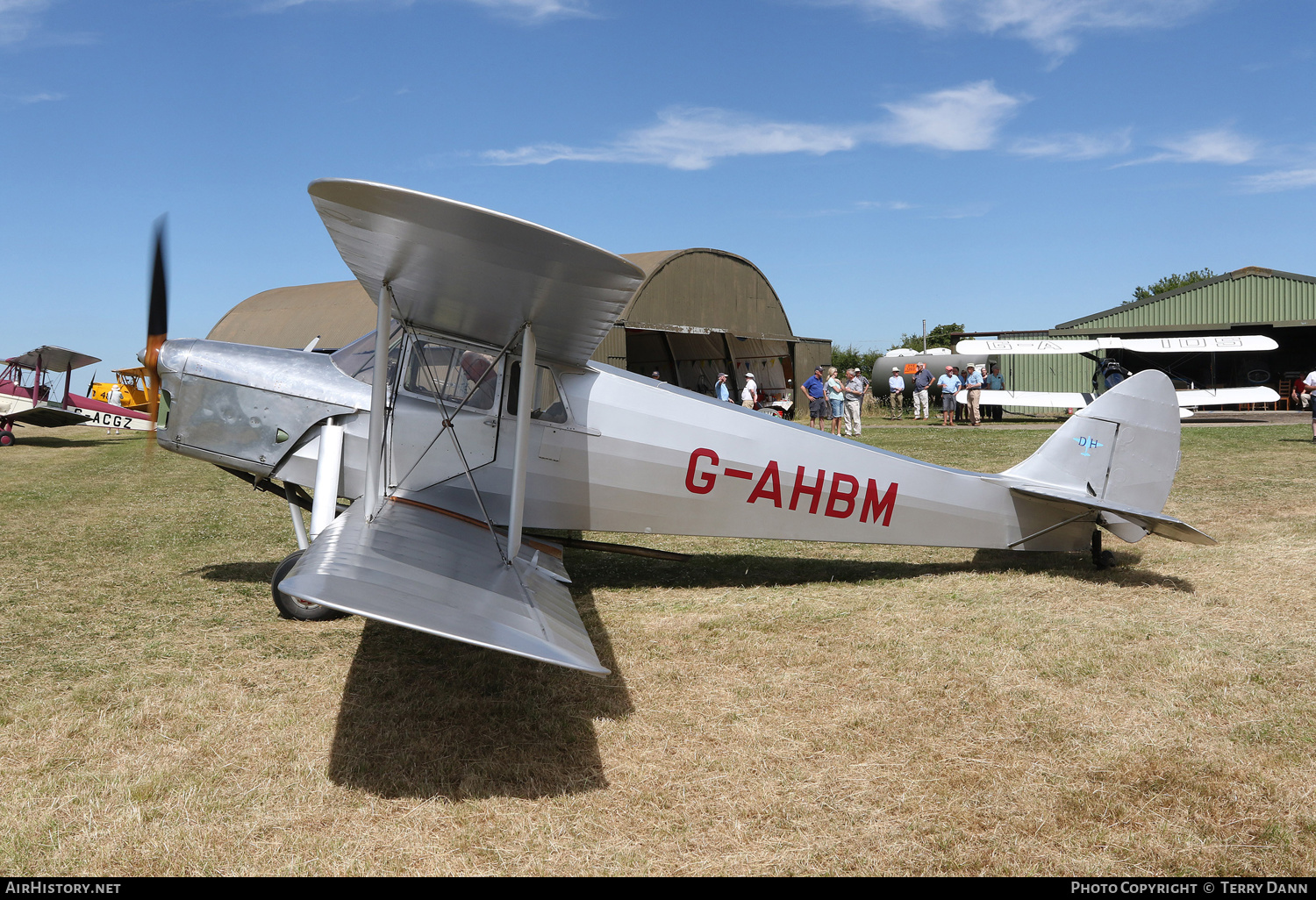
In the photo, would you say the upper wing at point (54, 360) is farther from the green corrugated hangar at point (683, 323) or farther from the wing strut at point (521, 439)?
the wing strut at point (521, 439)

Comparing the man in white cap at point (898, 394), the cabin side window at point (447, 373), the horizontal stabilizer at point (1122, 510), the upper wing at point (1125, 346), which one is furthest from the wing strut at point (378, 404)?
the man in white cap at point (898, 394)

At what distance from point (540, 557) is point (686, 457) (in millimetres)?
1333

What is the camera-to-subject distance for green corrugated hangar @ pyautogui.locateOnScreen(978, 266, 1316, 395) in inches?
1134

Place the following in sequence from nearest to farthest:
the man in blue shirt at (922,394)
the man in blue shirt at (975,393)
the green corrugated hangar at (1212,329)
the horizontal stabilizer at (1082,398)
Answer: the man in blue shirt at (975,393) < the horizontal stabilizer at (1082,398) < the man in blue shirt at (922,394) < the green corrugated hangar at (1212,329)

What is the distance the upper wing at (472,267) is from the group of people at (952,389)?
20.3m

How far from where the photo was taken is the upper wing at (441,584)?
2.97 m

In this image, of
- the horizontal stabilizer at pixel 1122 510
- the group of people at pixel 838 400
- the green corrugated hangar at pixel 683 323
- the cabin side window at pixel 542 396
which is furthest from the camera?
the green corrugated hangar at pixel 683 323

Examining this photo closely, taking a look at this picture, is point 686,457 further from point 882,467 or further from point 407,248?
point 407,248

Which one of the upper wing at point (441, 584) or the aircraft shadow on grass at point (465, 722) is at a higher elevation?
the upper wing at point (441, 584)

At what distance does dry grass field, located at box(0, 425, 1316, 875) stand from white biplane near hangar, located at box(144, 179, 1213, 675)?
21.4 inches

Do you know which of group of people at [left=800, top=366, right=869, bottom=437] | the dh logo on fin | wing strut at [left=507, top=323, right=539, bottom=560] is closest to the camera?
wing strut at [left=507, top=323, right=539, bottom=560]

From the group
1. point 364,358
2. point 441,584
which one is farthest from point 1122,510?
point 364,358

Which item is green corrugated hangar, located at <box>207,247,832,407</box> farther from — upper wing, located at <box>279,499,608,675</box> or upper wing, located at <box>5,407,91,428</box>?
upper wing, located at <box>279,499,608,675</box>

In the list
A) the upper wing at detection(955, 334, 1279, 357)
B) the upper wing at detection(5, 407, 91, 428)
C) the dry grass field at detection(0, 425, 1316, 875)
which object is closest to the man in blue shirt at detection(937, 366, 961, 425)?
the upper wing at detection(955, 334, 1279, 357)
